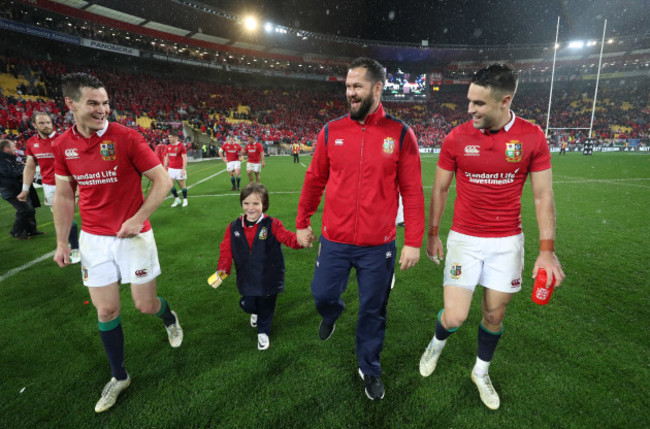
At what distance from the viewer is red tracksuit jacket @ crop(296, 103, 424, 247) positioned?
2359mm

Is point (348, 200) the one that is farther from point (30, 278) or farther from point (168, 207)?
point (168, 207)

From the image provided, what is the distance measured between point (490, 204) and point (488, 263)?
17.5 inches

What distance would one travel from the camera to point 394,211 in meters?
2.50

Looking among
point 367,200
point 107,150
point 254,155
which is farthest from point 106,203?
point 254,155

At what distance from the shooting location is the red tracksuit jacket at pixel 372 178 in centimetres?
236

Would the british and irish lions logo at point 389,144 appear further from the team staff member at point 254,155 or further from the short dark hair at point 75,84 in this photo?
the team staff member at point 254,155

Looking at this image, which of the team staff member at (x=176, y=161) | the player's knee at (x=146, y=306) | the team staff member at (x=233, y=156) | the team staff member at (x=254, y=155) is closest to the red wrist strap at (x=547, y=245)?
the player's knee at (x=146, y=306)

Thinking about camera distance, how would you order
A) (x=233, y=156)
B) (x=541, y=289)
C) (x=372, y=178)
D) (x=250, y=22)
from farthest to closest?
(x=250, y=22) < (x=233, y=156) < (x=372, y=178) < (x=541, y=289)

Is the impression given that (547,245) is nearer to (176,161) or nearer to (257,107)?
(176,161)

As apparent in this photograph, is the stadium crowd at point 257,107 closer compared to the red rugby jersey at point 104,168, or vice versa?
the red rugby jersey at point 104,168

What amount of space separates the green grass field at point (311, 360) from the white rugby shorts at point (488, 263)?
3.01 feet

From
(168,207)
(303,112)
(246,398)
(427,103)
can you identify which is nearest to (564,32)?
(427,103)

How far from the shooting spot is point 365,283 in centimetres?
249

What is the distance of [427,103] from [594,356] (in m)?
56.7
